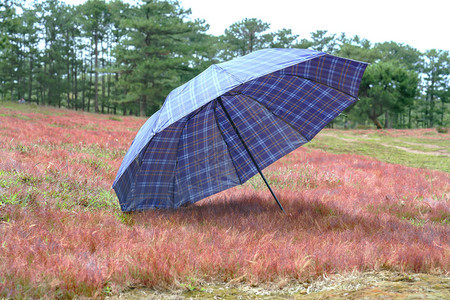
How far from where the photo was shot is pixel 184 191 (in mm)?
4285

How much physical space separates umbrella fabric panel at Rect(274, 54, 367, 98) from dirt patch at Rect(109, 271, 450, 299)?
2.41 m

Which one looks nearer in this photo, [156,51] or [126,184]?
[126,184]

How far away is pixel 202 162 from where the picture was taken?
433 centimetres

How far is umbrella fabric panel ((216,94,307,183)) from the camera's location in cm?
439

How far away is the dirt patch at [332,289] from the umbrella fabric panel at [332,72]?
7.92 feet

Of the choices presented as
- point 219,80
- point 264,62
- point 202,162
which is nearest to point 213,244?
point 219,80

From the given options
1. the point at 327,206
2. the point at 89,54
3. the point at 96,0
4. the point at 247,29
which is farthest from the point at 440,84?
the point at 327,206

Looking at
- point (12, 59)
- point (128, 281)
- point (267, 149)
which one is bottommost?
point (128, 281)

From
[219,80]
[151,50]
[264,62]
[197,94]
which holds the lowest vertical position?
[197,94]

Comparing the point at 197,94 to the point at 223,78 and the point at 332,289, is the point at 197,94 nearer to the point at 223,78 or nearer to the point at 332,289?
the point at 223,78

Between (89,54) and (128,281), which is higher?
(89,54)

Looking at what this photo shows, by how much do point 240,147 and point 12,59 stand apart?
2260 inches

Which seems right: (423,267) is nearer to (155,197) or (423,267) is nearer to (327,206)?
(327,206)

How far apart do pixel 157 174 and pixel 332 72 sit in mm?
2531
